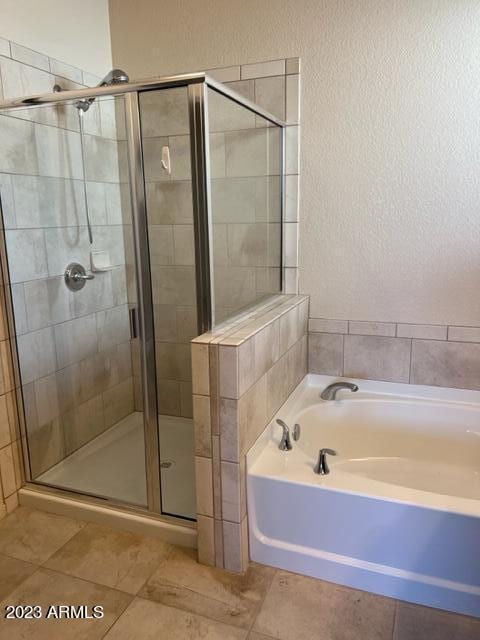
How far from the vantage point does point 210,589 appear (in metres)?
1.65

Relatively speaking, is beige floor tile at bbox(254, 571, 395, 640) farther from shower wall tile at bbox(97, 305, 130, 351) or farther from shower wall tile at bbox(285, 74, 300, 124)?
shower wall tile at bbox(285, 74, 300, 124)

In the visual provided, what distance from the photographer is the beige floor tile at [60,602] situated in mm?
1481

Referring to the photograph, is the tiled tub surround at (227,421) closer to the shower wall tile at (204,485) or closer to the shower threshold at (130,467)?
the shower wall tile at (204,485)

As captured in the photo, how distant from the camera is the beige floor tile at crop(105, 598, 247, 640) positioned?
1463 millimetres

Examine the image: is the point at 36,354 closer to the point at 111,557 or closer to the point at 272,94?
the point at 111,557

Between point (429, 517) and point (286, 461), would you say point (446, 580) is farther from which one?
point (286, 461)

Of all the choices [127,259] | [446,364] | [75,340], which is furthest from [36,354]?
[446,364]

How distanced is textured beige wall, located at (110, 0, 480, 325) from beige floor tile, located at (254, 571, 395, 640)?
1228 millimetres

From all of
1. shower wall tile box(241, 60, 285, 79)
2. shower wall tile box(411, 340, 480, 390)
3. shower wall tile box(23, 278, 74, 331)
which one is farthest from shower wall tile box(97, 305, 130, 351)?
shower wall tile box(411, 340, 480, 390)

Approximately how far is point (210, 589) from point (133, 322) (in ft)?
3.41

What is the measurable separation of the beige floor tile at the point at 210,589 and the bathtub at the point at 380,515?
102 mm

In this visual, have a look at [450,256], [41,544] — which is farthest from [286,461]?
[450,256]

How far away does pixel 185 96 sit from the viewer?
1.57 metres

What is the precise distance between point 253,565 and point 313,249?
144 cm
